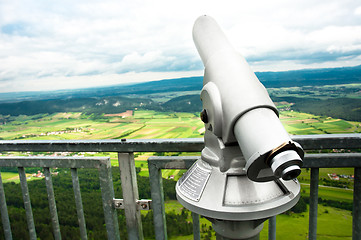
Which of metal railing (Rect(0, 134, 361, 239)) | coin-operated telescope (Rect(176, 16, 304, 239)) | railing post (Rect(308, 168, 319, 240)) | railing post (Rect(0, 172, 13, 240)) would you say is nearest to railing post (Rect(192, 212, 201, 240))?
metal railing (Rect(0, 134, 361, 239))

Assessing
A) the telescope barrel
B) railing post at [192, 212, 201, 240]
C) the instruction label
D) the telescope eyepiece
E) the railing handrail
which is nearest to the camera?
the telescope eyepiece

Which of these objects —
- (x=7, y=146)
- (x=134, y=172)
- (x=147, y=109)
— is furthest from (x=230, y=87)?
(x=147, y=109)

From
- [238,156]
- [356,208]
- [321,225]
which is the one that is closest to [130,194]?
[238,156]

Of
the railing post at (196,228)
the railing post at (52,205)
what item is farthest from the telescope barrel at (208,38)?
the railing post at (52,205)

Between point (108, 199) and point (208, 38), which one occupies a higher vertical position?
point (208, 38)

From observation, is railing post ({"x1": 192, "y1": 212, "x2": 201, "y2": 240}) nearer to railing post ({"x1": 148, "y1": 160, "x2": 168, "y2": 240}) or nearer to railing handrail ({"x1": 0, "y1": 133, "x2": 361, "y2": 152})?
railing post ({"x1": 148, "y1": 160, "x2": 168, "y2": 240})

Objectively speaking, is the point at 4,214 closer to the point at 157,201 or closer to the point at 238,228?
the point at 157,201

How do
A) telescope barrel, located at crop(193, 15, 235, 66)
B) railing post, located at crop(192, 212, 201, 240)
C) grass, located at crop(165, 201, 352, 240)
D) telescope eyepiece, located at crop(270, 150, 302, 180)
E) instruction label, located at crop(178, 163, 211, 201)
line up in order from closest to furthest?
telescope eyepiece, located at crop(270, 150, 302, 180) → instruction label, located at crop(178, 163, 211, 201) → telescope barrel, located at crop(193, 15, 235, 66) → grass, located at crop(165, 201, 352, 240) → railing post, located at crop(192, 212, 201, 240)
